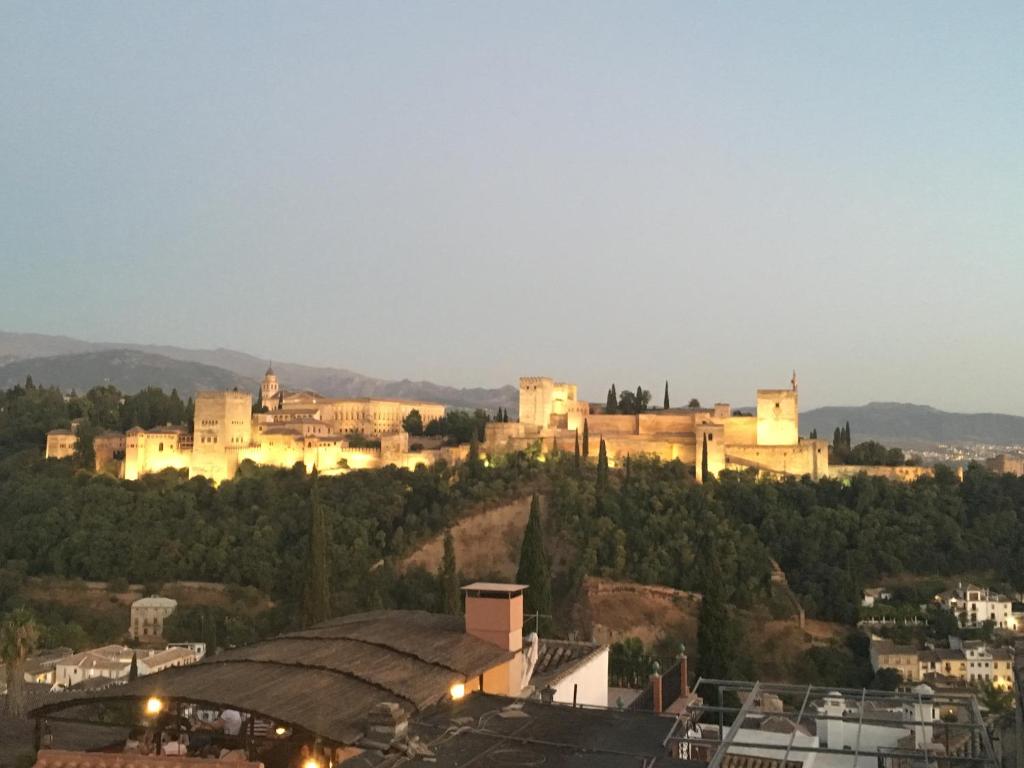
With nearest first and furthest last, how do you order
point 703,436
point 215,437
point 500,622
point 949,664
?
point 500,622 < point 949,664 < point 703,436 < point 215,437

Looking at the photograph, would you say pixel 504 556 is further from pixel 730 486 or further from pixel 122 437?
pixel 122 437

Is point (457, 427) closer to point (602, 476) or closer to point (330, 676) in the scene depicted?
point (602, 476)

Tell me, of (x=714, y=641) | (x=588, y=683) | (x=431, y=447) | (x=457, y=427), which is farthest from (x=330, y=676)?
(x=457, y=427)

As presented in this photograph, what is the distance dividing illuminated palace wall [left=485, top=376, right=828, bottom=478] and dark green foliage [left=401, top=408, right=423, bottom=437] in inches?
337

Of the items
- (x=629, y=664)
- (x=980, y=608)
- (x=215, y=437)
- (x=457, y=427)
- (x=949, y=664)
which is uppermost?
(x=457, y=427)

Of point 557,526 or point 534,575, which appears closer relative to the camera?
point 534,575

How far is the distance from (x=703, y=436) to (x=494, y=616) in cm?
3553

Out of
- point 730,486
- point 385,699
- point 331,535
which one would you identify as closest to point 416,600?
point 331,535

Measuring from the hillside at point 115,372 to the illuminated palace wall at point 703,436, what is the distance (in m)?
127

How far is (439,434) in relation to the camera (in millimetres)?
53156

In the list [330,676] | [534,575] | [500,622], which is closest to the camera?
[330,676]

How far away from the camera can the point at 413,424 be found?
183ft

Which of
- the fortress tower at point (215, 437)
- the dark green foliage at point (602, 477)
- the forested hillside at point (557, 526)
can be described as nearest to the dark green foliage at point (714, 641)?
the forested hillside at point (557, 526)

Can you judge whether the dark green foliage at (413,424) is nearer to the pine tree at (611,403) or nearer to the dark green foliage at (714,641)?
the pine tree at (611,403)
